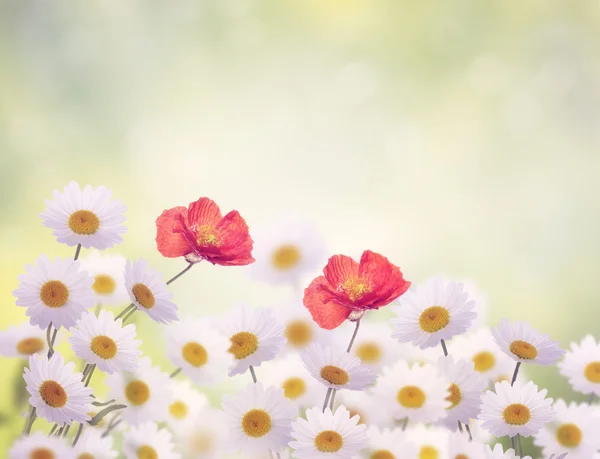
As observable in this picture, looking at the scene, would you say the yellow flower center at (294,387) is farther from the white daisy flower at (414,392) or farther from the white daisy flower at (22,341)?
the white daisy flower at (22,341)

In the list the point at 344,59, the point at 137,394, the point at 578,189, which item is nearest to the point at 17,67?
the point at 344,59

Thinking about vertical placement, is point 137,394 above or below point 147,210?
below

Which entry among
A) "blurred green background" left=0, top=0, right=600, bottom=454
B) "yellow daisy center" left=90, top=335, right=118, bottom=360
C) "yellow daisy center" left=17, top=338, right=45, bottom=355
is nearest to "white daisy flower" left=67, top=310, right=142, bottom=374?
"yellow daisy center" left=90, top=335, right=118, bottom=360

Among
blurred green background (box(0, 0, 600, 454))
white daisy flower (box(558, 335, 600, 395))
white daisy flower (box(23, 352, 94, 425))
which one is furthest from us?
blurred green background (box(0, 0, 600, 454))

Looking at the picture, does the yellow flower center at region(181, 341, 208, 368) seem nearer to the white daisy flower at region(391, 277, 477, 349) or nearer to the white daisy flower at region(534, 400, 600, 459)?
the white daisy flower at region(391, 277, 477, 349)

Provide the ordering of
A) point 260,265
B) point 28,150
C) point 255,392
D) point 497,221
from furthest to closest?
point 497,221, point 28,150, point 260,265, point 255,392

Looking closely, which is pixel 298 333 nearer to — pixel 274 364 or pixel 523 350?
pixel 274 364

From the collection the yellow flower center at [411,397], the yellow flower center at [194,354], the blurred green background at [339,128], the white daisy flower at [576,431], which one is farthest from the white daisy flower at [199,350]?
the blurred green background at [339,128]

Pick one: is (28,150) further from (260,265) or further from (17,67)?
(260,265)
